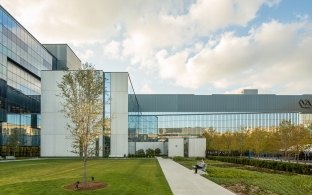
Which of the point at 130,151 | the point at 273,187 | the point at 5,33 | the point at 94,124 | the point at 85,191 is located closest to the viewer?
the point at 85,191

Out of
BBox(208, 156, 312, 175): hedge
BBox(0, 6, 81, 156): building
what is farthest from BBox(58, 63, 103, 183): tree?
BBox(0, 6, 81, 156): building

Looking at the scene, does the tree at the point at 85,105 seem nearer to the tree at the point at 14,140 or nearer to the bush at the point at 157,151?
the tree at the point at 14,140

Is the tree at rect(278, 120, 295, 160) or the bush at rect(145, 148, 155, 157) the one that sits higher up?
the tree at rect(278, 120, 295, 160)

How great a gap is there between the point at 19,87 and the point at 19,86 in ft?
0.65

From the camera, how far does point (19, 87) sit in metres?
69.0

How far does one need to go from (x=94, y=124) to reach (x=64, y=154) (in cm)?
4866

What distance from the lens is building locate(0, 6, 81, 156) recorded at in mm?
61969

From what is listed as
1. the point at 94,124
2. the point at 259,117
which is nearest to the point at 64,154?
the point at 94,124

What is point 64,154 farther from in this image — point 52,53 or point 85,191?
point 85,191

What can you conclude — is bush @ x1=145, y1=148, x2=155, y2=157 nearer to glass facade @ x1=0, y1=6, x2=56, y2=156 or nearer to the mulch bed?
glass facade @ x1=0, y1=6, x2=56, y2=156

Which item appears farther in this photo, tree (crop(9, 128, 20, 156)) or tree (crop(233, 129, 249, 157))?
tree (crop(233, 129, 249, 157))

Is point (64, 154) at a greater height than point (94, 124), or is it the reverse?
point (94, 124)

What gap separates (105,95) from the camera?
68.8 metres

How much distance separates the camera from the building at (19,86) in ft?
203
